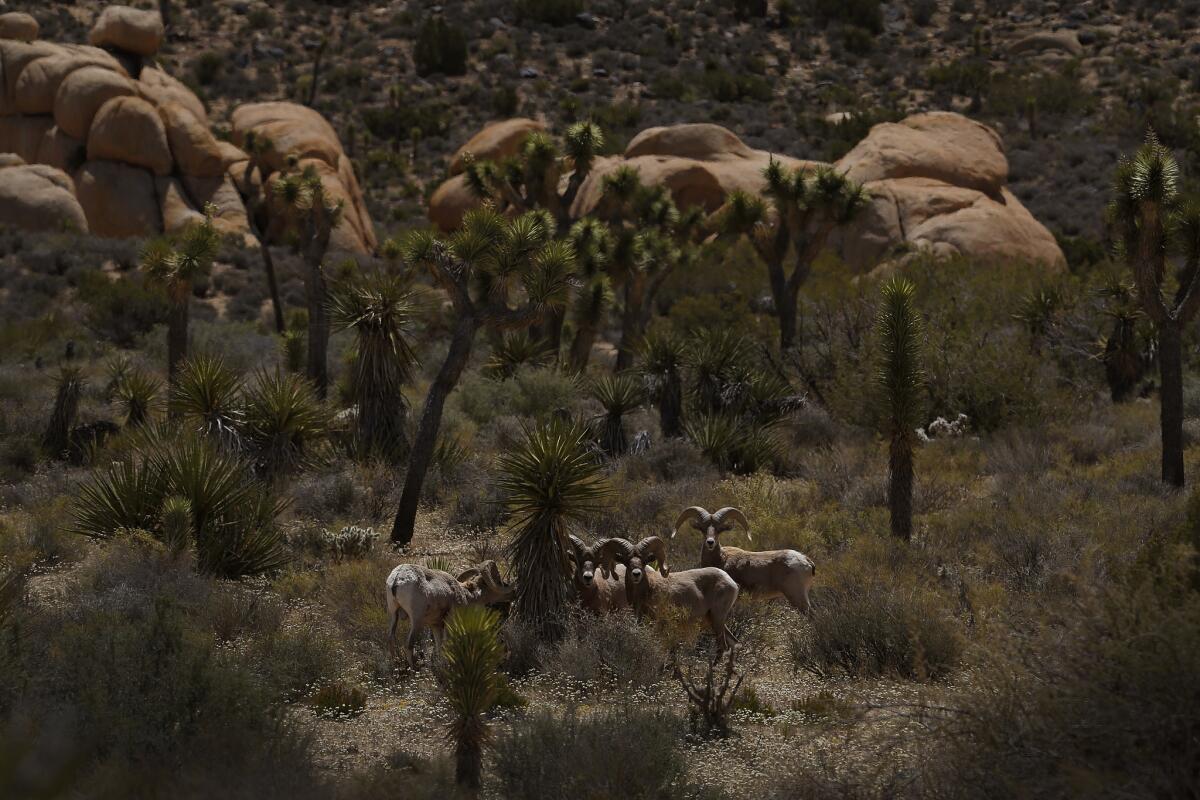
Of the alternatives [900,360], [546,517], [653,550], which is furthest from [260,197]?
[653,550]

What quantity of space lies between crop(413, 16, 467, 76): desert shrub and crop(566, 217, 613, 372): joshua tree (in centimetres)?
3765

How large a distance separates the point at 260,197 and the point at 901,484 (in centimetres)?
2713

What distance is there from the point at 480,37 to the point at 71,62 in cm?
2731

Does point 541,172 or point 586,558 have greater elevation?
point 586,558

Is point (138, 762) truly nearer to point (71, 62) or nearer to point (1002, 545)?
point (1002, 545)

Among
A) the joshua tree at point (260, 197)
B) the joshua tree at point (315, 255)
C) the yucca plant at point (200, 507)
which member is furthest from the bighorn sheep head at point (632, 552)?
the joshua tree at point (260, 197)

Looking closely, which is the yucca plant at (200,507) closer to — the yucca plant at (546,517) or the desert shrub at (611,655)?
the yucca plant at (546,517)

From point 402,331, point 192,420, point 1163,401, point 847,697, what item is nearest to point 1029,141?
point 1163,401

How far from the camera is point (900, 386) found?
548 inches

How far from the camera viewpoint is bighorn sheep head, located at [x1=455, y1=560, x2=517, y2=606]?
10.7 meters

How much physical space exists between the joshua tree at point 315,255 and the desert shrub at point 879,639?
39.6ft

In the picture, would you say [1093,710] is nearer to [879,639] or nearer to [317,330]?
[879,639]

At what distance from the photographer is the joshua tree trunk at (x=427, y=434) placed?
48.6 ft

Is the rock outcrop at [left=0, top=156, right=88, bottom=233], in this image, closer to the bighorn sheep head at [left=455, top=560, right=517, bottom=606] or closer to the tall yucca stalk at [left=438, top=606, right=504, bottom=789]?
the bighorn sheep head at [left=455, top=560, right=517, bottom=606]
